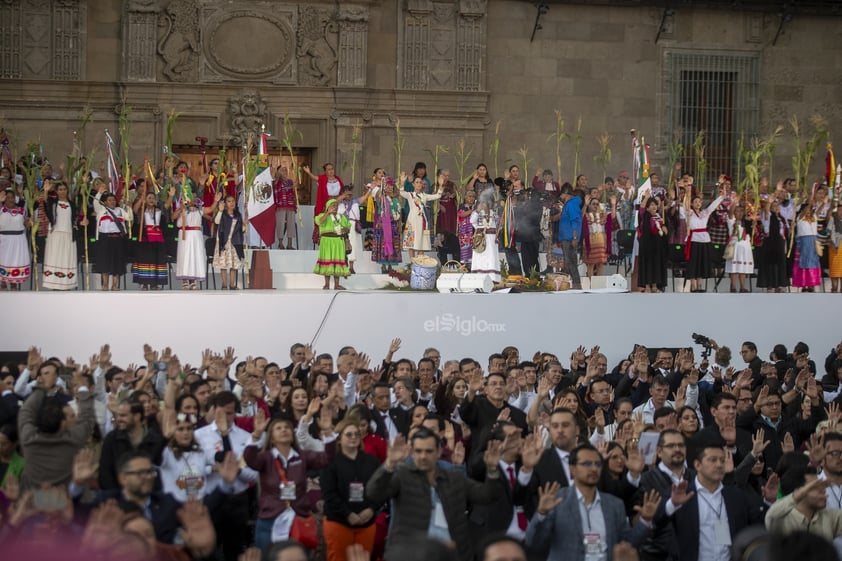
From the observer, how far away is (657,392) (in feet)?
35.3

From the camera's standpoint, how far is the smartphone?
625 centimetres

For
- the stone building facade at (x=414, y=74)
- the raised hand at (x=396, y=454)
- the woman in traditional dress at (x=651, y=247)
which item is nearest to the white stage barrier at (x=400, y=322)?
the woman in traditional dress at (x=651, y=247)

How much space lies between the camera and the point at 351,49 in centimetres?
2273

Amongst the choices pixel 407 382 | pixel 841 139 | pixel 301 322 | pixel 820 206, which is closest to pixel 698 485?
pixel 407 382

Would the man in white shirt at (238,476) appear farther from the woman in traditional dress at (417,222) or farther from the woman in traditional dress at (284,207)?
the woman in traditional dress at (284,207)

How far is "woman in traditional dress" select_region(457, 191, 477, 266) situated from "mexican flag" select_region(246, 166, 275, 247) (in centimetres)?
254

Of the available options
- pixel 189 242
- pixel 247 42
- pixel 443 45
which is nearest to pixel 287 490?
pixel 189 242

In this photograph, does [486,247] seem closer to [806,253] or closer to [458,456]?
[806,253]

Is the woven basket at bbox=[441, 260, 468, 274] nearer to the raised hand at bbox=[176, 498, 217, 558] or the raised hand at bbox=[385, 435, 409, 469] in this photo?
the raised hand at bbox=[385, 435, 409, 469]

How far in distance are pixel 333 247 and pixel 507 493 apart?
9304mm

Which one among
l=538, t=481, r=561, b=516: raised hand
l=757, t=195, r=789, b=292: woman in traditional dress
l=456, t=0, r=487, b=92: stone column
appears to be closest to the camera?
l=538, t=481, r=561, b=516: raised hand

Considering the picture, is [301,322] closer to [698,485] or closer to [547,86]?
[698,485]

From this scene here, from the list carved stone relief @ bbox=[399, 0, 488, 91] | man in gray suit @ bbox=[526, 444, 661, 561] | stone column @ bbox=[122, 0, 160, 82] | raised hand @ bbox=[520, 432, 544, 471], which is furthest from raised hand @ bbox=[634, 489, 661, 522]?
stone column @ bbox=[122, 0, 160, 82]

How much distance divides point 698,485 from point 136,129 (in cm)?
1634
